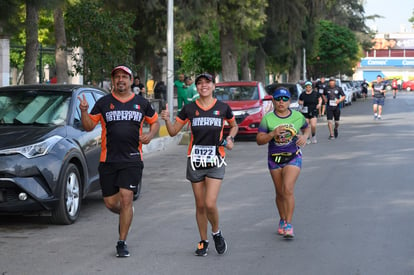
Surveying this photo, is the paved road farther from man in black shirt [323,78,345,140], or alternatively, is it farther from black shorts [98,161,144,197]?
man in black shirt [323,78,345,140]

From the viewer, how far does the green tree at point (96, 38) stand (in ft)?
75.2

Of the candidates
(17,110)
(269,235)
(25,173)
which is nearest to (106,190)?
(25,173)

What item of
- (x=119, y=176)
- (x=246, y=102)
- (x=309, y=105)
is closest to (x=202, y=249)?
(x=119, y=176)

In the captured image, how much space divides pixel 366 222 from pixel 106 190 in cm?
332

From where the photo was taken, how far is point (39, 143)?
28.4 ft

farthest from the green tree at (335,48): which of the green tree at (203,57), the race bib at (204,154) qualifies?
the race bib at (204,154)

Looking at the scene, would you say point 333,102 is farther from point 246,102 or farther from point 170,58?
point 170,58

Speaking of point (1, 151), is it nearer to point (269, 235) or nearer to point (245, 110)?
point (269, 235)

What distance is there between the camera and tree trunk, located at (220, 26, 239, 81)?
113 ft

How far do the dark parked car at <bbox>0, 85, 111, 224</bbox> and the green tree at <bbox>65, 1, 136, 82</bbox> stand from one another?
1276 cm

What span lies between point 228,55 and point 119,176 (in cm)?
2794

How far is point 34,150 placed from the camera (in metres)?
8.59

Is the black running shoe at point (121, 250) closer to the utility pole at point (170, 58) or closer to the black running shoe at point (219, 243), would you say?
the black running shoe at point (219, 243)

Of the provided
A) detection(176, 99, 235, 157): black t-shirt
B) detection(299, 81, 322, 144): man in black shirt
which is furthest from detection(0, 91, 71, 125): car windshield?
detection(299, 81, 322, 144): man in black shirt
